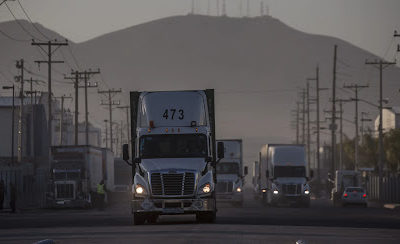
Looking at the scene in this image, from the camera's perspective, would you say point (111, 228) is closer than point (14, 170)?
Yes

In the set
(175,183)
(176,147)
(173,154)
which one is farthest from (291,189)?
(175,183)

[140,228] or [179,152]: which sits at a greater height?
[179,152]

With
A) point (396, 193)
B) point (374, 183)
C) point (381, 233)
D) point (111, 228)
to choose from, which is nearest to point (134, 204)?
point (111, 228)

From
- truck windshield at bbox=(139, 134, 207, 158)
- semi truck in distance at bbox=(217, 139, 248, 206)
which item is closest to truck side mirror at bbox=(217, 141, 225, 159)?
truck windshield at bbox=(139, 134, 207, 158)

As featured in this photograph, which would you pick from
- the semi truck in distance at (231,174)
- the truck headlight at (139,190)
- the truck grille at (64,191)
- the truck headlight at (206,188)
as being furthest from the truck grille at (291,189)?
the truck headlight at (139,190)

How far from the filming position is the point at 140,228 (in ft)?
129

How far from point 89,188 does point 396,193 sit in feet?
106

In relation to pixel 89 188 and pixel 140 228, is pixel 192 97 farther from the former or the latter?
pixel 89 188

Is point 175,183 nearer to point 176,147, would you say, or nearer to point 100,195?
point 176,147

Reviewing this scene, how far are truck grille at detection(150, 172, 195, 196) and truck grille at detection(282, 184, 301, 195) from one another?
35951 mm

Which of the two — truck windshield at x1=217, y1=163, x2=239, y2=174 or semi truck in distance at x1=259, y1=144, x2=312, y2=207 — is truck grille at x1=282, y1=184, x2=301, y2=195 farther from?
truck windshield at x1=217, y1=163, x2=239, y2=174

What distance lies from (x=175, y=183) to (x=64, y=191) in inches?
1371

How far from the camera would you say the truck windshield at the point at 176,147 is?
41.2m

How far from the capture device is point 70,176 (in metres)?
74.2
